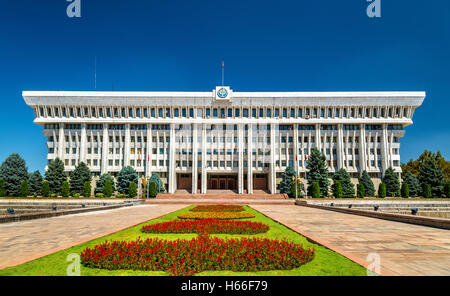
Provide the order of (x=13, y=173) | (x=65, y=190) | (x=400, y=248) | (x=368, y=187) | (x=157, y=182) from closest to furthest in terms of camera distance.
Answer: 1. (x=400, y=248)
2. (x=65, y=190)
3. (x=13, y=173)
4. (x=368, y=187)
5. (x=157, y=182)

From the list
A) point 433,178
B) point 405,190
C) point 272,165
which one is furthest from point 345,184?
point 433,178

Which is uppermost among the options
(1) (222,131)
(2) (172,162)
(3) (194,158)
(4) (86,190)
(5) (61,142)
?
(1) (222,131)

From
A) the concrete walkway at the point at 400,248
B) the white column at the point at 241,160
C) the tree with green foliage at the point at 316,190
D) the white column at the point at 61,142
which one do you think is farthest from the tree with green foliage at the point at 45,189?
the concrete walkway at the point at 400,248

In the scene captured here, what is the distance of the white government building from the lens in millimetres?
56062

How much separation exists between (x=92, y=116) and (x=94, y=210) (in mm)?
41658

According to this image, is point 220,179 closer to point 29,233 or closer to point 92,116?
point 92,116

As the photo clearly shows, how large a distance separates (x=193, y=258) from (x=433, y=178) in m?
57.9

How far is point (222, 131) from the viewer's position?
2264 inches

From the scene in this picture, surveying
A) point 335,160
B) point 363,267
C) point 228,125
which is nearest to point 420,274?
point 363,267

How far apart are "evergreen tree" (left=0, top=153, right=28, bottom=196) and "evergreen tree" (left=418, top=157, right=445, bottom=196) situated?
7163 cm

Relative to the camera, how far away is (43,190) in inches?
1791

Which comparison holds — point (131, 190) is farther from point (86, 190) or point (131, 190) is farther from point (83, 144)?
point (83, 144)

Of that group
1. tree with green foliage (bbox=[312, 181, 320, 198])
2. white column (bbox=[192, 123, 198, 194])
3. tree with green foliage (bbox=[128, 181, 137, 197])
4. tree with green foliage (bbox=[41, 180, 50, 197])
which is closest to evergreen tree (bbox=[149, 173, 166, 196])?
tree with green foliage (bbox=[128, 181, 137, 197])

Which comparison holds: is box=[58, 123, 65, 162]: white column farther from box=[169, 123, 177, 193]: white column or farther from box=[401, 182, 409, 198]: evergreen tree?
box=[401, 182, 409, 198]: evergreen tree
